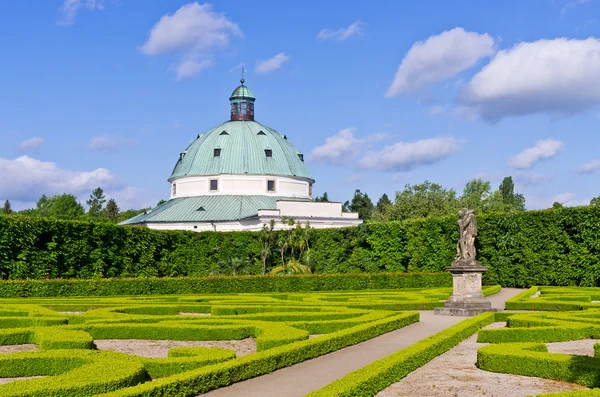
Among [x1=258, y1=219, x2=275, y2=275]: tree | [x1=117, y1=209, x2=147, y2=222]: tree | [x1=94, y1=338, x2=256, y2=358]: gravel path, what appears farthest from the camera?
[x1=117, y1=209, x2=147, y2=222]: tree

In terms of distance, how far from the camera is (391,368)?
33.9 feet

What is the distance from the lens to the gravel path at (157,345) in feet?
43.9

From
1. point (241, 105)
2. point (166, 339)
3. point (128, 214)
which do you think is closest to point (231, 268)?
point (166, 339)

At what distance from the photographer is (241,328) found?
14555 millimetres

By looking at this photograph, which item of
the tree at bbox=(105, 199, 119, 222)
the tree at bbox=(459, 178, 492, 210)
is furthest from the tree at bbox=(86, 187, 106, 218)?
the tree at bbox=(459, 178, 492, 210)

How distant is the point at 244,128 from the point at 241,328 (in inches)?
2503

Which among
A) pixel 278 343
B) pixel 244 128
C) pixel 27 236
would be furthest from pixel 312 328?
pixel 244 128

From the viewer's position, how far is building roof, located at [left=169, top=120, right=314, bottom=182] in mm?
73438

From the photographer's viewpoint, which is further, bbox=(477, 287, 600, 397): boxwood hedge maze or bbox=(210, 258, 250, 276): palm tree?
bbox=(210, 258, 250, 276): palm tree

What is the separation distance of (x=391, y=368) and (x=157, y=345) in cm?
570

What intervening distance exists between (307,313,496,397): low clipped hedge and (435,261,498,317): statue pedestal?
20.2 feet

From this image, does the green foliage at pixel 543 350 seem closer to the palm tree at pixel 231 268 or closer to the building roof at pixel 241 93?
the palm tree at pixel 231 268

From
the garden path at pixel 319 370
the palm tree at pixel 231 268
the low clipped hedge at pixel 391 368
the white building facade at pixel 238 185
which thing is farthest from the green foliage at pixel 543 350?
the white building facade at pixel 238 185

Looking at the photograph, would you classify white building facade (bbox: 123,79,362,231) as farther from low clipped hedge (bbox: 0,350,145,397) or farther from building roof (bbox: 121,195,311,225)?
low clipped hedge (bbox: 0,350,145,397)
